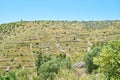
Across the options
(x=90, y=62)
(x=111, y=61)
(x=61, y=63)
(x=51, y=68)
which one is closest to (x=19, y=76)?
(x=51, y=68)

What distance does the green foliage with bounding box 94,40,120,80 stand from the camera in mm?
34844

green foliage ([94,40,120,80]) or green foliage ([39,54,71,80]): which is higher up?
green foliage ([94,40,120,80])

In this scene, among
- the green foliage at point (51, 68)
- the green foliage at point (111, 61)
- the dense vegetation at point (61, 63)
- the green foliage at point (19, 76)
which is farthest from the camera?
the green foliage at point (19, 76)

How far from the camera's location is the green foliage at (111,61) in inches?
1372

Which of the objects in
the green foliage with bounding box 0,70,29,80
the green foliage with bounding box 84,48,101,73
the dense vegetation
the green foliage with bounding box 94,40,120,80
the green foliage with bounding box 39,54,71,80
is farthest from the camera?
the green foliage with bounding box 0,70,29,80

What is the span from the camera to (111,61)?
34.8 metres

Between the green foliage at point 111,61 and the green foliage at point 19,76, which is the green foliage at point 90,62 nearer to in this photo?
the green foliage at point 19,76

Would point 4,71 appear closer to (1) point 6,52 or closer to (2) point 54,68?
(1) point 6,52

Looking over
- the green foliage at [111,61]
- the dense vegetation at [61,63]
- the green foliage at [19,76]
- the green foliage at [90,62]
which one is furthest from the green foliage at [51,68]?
the green foliage at [111,61]

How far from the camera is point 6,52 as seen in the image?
188375mm

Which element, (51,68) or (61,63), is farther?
(51,68)

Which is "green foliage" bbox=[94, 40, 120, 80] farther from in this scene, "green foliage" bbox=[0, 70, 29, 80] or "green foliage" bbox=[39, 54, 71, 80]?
"green foliage" bbox=[0, 70, 29, 80]

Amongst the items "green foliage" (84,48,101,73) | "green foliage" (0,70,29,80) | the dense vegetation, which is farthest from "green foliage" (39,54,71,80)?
"green foliage" (0,70,29,80)

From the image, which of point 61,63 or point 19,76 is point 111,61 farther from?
point 19,76
